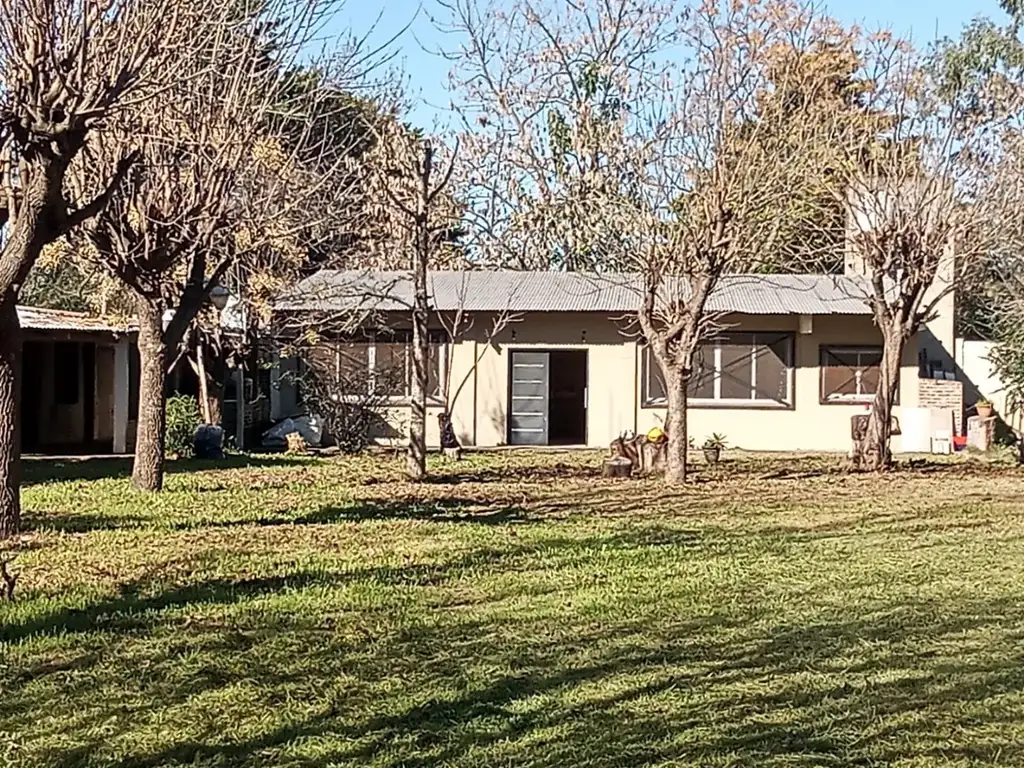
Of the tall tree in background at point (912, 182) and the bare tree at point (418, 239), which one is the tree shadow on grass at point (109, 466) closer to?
the bare tree at point (418, 239)

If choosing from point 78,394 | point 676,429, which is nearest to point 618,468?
point 676,429

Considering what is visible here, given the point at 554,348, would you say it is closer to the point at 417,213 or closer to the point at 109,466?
the point at 417,213

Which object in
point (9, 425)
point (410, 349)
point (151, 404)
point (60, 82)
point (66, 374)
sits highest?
point (60, 82)

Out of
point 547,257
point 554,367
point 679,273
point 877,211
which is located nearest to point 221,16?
point 679,273

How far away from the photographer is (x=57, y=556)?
366 inches

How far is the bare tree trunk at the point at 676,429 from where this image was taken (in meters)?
16.8

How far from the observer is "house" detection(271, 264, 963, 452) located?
78.6 feet

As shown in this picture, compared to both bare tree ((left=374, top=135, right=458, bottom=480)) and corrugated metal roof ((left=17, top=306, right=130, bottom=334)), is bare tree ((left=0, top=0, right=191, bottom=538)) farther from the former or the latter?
corrugated metal roof ((left=17, top=306, right=130, bottom=334))

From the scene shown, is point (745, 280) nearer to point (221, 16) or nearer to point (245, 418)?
point (245, 418)

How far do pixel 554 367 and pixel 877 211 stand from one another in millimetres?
9269

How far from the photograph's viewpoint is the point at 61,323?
19344 millimetres

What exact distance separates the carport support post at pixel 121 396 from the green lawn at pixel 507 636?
25.8ft

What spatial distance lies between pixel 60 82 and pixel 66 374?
597 inches

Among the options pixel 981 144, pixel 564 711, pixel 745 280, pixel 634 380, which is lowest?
pixel 564 711
